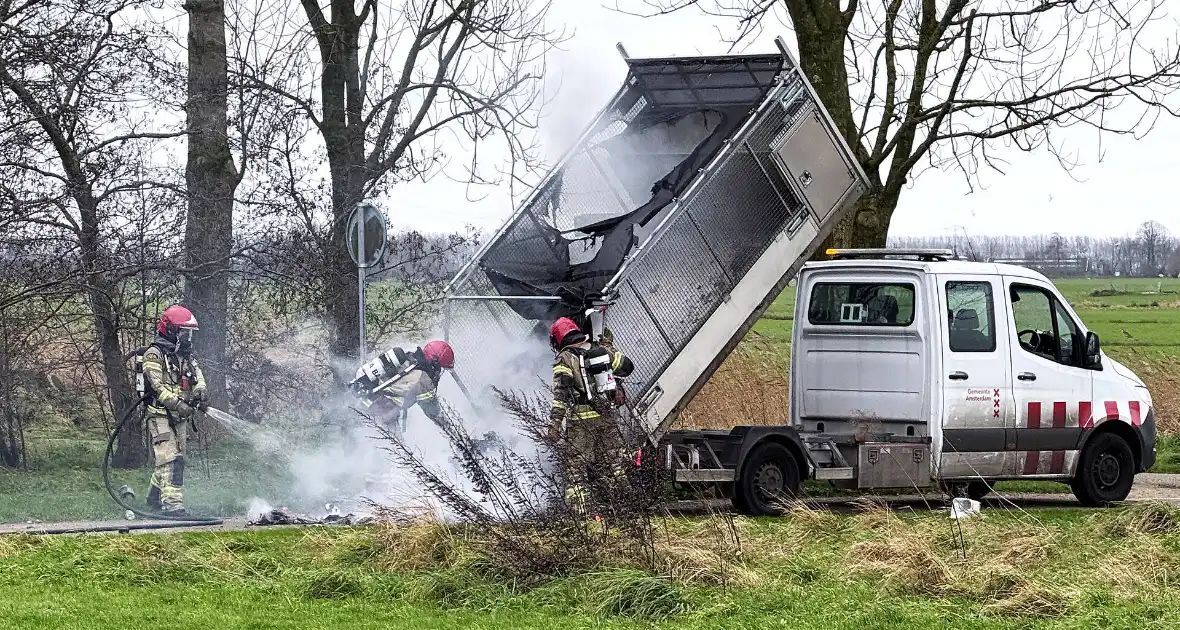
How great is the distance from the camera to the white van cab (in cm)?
1251

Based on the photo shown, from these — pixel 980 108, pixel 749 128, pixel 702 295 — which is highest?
pixel 980 108

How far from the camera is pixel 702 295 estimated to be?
1172 centimetres

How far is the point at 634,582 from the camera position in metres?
7.79

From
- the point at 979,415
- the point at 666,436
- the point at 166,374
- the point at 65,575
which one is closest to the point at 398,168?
the point at 166,374

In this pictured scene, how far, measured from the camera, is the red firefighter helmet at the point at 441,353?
11.9 metres

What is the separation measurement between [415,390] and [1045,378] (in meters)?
5.53

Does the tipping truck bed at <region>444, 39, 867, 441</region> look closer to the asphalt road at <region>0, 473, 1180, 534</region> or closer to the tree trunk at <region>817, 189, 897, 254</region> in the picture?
the asphalt road at <region>0, 473, 1180, 534</region>

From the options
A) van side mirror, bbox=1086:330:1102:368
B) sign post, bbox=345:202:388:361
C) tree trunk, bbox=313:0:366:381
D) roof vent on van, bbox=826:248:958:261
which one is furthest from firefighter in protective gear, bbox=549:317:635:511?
tree trunk, bbox=313:0:366:381

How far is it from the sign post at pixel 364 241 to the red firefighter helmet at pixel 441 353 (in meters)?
0.93

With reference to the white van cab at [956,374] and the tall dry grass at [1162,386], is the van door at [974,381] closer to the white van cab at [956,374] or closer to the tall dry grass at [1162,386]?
the white van cab at [956,374]

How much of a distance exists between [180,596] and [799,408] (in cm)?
657

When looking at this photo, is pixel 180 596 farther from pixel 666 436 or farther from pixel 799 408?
pixel 799 408

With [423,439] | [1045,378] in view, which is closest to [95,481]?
[423,439]

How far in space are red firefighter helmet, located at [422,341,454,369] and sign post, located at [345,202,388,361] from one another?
3.04ft
